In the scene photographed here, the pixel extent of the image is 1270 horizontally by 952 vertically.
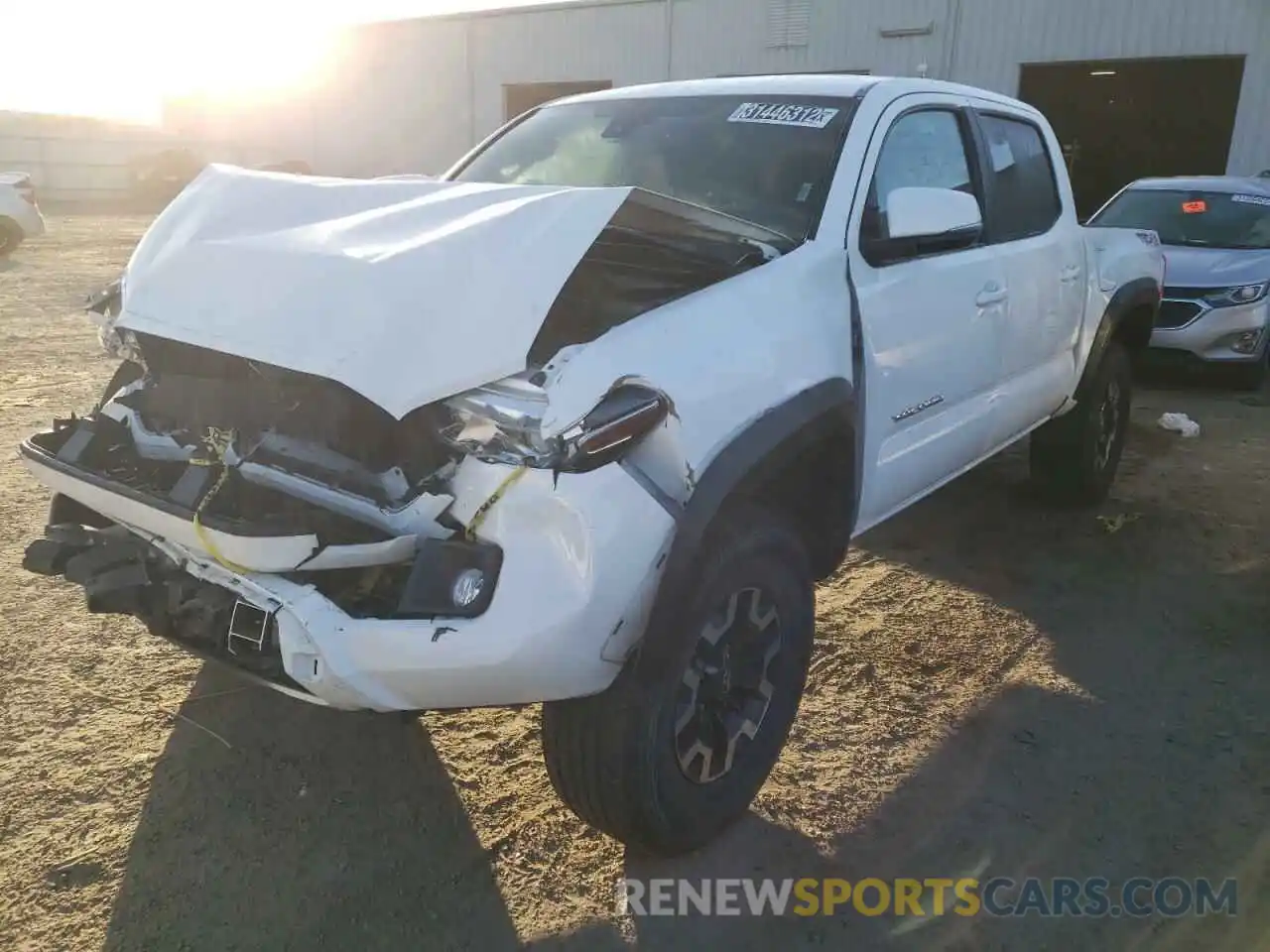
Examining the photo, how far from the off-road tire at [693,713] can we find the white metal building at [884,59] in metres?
15.4

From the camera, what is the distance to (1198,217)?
9602 mm

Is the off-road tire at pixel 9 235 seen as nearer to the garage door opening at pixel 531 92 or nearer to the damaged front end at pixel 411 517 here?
the garage door opening at pixel 531 92

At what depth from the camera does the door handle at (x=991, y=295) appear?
3757 mm

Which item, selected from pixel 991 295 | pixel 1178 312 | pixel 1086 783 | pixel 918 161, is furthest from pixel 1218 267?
pixel 1086 783

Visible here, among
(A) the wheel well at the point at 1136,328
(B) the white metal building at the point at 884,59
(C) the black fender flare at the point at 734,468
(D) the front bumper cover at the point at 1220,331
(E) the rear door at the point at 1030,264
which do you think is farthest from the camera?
(B) the white metal building at the point at 884,59

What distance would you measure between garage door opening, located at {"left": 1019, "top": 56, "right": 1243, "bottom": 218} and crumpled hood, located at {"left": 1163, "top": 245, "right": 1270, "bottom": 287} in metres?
8.91

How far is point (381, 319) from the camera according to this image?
227 cm

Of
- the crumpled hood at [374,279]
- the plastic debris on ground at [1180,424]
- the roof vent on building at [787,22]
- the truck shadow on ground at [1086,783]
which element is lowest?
the plastic debris on ground at [1180,424]

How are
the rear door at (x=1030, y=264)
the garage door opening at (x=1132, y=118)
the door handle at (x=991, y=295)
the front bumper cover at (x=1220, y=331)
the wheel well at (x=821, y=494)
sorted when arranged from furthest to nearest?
the garage door opening at (x=1132, y=118) → the front bumper cover at (x=1220, y=331) → the rear door at (x=1030, y=264) → the door handle at (x=991, y=295) → the wheel well at (x=821, y=494)

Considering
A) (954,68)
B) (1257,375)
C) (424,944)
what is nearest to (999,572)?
(424,944)

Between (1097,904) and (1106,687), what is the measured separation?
1222 mm

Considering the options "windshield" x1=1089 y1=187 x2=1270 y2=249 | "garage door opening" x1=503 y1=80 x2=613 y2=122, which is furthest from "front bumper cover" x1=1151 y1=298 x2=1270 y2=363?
"garage door opening" x1=503 y1=80 x2=613 y2=122

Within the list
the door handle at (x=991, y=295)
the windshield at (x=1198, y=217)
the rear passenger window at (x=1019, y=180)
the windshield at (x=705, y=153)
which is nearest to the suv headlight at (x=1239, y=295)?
the windshield at (x=1198, y=217)

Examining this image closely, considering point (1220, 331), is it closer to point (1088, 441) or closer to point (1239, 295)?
point (1239, 295)
